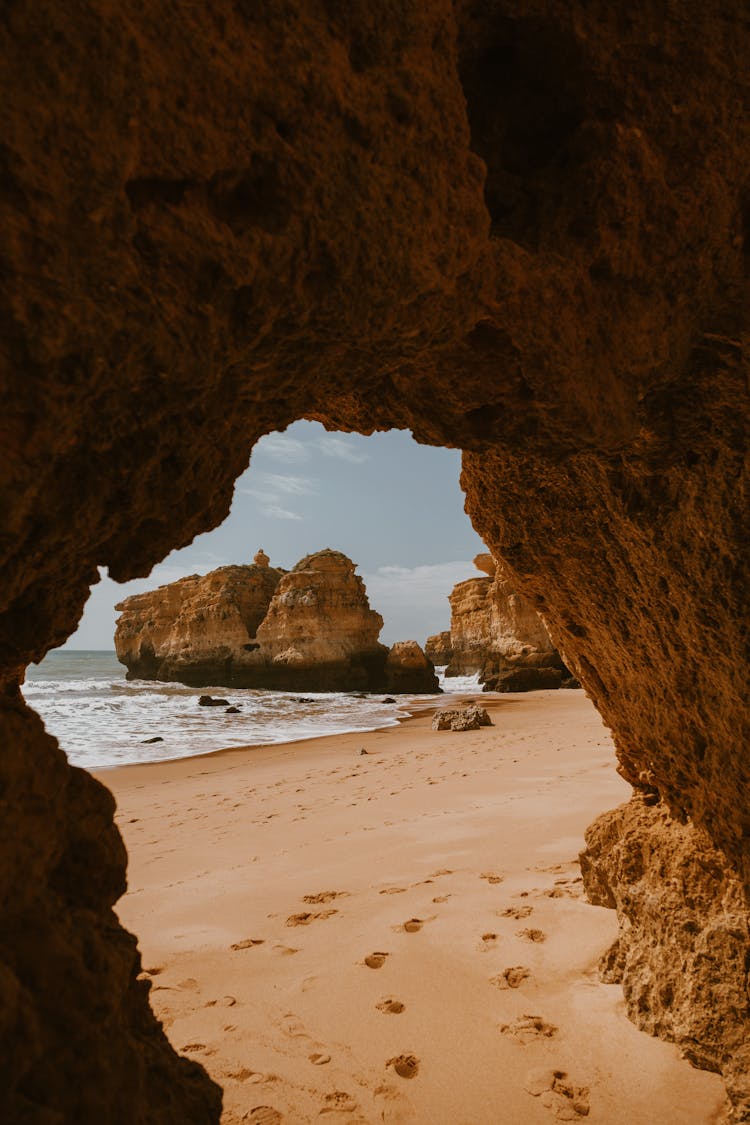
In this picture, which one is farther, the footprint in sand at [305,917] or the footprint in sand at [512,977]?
the footprint in sand at [305,917]

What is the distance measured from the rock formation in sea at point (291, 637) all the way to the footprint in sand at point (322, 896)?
23.8m

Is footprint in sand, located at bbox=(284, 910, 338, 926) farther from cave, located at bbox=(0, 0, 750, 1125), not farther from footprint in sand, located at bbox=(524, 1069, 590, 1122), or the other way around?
cave, located at bbox=(0, 0, 750, 1125)

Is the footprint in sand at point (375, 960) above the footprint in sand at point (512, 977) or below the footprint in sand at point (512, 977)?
below

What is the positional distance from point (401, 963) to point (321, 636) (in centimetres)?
2650

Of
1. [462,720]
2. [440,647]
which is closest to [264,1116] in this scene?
[462,720]

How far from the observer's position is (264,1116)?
2.07 metres

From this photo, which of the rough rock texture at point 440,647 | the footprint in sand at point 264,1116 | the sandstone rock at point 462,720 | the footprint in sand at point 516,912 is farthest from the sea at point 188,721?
the rough rock texture at point 440,647

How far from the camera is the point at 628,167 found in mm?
1639

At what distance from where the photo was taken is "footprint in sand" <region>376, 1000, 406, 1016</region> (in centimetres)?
264

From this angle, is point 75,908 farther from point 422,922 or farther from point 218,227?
point 422,922

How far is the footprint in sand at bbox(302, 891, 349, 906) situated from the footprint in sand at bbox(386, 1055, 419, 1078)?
5.08 ft

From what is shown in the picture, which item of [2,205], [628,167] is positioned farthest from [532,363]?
[2,205]

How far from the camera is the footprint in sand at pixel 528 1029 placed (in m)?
2.43

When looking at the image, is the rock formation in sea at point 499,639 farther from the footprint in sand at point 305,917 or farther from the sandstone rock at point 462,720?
the footprint in sand at point 305,917
